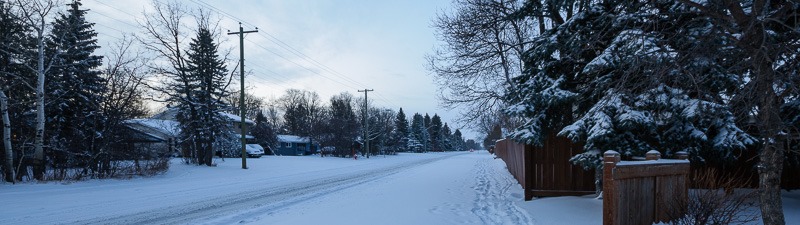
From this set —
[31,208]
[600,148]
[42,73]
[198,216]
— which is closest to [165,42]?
[42,73]

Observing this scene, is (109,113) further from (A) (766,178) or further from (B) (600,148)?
(A) (766,178)

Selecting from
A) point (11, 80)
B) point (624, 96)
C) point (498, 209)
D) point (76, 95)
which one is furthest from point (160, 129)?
point (624, 96)

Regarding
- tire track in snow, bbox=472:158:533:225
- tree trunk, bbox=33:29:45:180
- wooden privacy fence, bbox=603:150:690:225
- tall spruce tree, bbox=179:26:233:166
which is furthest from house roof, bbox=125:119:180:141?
wooden privacy fence, bbox=603:150:690:225

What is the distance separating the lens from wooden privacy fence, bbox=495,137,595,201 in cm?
940

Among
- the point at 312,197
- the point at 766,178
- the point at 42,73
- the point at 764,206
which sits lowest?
the point at 312,197

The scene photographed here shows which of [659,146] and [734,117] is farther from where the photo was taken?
[659,146]

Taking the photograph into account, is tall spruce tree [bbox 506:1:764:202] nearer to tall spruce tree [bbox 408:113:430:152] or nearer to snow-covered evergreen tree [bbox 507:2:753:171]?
snow-covered evergreen tree [bbox 507:2:753:171]

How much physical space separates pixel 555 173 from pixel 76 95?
19.7 meters

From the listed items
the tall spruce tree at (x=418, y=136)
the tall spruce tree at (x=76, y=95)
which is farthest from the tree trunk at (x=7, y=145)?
the tall spruce tree at (x=418, y=136)

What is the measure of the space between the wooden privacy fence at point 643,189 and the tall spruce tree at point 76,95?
18.2 metres

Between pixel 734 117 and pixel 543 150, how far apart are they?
344 cm

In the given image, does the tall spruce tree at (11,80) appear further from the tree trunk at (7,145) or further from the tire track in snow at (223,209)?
the tire track in snow at (223,209)

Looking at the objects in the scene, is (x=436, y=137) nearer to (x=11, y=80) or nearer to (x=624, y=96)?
(x=11, y=80)

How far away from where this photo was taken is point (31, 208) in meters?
9.18
